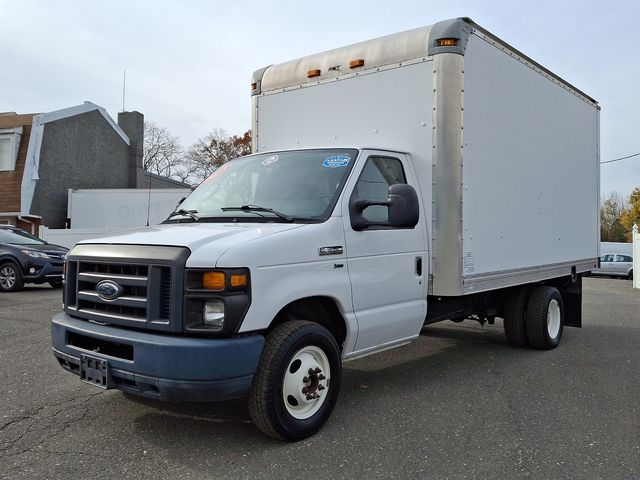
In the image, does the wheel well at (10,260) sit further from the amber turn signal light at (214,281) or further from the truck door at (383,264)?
the amber turn signal light at (214,281)

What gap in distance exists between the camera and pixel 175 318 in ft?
11.5

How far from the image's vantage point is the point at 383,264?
471cm

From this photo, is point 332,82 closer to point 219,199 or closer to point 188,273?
point 219,199

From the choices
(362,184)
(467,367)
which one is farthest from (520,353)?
(362,184)

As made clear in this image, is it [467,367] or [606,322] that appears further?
[606,322]

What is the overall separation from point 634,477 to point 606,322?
275 inches

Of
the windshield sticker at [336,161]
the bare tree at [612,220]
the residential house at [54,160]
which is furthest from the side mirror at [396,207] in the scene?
the bare tree at [612,220]

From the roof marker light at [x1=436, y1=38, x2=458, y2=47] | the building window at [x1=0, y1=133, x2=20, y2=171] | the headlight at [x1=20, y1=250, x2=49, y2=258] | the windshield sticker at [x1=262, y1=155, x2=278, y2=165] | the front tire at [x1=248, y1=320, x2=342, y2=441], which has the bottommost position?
the front tire at [x1=248, y1=320, x2=342, y2=441]

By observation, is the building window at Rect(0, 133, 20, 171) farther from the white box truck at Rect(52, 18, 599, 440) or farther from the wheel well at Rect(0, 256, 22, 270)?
the white box truck at Rect(52, 18, 599, 440)

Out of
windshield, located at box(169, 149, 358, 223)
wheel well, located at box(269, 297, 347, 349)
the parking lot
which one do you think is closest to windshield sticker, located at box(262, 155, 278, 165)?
windshield, located at box(169, 149, 358, 223)

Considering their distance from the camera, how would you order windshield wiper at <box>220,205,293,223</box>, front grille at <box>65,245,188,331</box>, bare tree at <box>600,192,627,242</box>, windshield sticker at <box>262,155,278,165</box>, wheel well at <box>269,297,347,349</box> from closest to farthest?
front grille at <box>65,245,188,331</box> < wheel well at <box>269,297,347,349</box> < windshield wiper at <box>220,205,293,223</box> < windshield sticker at <box>262,155,278,165</box> < bare tree at <box>600,192,627,242</box>

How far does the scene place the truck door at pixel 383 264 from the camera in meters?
4.50

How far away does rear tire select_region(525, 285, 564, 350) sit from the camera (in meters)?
6.88

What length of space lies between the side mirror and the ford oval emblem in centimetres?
178
